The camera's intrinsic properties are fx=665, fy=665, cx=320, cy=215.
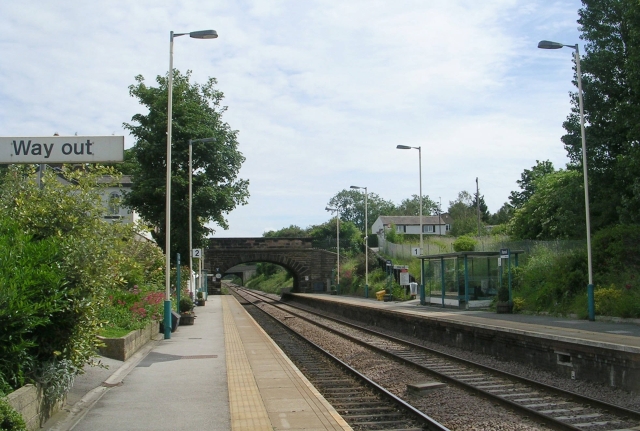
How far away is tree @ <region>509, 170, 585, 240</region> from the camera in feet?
98.6

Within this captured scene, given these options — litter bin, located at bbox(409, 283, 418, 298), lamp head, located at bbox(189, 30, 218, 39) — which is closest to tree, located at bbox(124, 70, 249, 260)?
litter bin, located at bbox(409, 283, 418, 298)

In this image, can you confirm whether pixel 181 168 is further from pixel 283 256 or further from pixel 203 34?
pixel 283 256

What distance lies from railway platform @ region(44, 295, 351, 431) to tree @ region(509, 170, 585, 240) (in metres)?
19.1

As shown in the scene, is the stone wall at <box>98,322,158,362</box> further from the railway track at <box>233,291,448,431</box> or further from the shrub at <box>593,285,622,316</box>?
the shrub at <box>593,285,622,316</box>

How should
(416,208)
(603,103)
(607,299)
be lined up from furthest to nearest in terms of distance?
(416,208), (603,103), (607,299)

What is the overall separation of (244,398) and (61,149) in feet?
16.7

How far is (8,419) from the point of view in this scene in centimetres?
596

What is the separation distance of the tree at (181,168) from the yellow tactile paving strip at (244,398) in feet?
71.8

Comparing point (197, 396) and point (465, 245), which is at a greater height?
point (465, 245)

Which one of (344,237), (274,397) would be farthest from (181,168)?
(344,237)

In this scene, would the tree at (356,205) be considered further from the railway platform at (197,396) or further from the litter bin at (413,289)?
the railway platform at (197,396)

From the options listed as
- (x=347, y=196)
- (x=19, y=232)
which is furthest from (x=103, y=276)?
(x=347, y=196)

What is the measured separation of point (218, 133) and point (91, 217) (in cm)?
2945

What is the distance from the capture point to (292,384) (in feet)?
36.8
